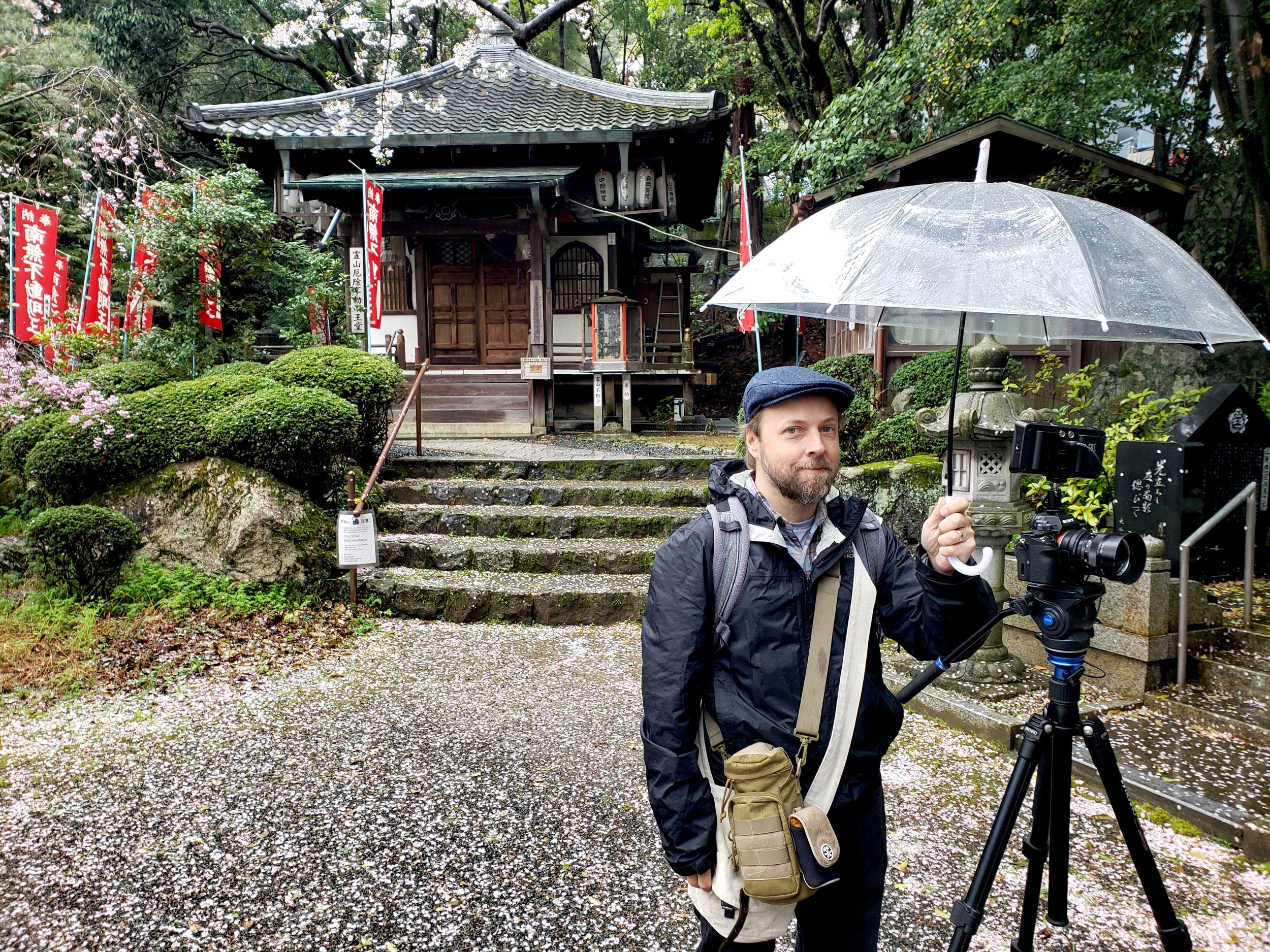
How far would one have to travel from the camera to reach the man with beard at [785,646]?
175 cm

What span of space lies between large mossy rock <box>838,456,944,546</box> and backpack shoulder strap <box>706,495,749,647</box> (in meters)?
4.68

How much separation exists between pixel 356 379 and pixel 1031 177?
28.9ft

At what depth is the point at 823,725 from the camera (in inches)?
70.5

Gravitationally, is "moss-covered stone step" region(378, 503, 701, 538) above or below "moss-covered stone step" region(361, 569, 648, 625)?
above

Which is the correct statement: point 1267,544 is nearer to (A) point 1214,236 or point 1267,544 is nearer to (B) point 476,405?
(A) point 1214,236

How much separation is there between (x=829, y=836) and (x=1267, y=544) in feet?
22.3

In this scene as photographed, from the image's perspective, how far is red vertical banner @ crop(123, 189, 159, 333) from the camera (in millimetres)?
9180

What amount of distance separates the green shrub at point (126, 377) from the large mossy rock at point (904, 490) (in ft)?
22.7

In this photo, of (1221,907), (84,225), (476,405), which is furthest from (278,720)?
(84,225)

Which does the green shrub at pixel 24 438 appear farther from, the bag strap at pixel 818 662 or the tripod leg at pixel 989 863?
the tripod leg at pixel 989 863

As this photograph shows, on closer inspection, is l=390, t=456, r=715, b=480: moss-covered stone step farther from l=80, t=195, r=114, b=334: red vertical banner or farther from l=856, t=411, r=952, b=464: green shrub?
l=80, t=195, r=114, b=334: red vertical banner

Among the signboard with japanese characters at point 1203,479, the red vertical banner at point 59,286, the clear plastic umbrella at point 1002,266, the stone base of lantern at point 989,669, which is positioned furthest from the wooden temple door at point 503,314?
the clear plastic umbrella at point 1002,266

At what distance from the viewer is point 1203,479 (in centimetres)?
573

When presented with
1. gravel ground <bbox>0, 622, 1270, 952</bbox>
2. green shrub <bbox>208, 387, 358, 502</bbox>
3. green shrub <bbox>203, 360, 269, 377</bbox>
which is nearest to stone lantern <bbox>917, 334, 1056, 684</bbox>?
gravel ground <bbox>0, 622, 1270, 952</bbox>
